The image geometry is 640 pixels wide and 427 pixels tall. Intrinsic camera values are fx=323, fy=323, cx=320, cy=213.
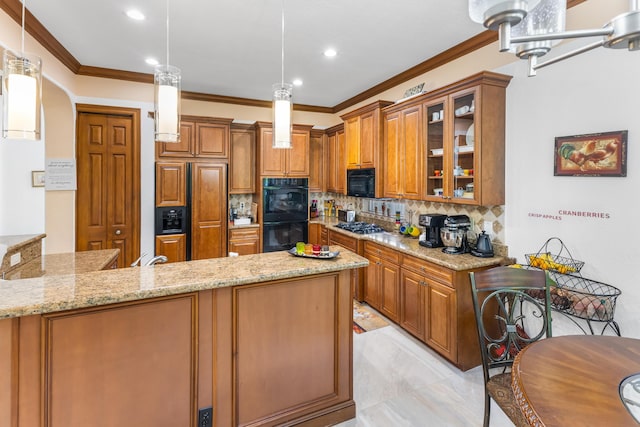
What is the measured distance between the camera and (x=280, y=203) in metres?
4.94

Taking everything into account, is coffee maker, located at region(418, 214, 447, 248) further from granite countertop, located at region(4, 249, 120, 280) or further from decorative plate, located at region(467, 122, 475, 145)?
granite countertop, located at region(4, 249, 120, 280)

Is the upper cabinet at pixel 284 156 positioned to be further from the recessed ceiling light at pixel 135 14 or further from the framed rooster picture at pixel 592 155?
the framed rooster picture at pixel 592 155

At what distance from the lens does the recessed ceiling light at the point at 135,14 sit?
8.70 feet

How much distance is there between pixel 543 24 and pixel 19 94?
222 centimetres

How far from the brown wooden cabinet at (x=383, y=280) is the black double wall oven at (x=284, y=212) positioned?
1428 millimetres

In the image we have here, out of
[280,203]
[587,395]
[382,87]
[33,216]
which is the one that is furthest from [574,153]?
[33,216]

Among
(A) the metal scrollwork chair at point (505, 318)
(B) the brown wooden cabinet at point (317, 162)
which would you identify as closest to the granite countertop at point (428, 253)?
(A) the metal scrollwork chair at point (505, 318)

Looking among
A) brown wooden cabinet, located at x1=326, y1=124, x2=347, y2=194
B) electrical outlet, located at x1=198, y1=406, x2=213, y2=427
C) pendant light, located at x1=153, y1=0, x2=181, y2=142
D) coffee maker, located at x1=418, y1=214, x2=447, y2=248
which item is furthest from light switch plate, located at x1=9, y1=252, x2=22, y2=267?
brown wooden cabinet, located at x1=326, y1=124, x2=347, y2=194

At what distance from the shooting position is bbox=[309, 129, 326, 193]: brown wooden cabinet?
564cm

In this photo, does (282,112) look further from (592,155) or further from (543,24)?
(592,155)

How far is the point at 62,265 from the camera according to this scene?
2.53m

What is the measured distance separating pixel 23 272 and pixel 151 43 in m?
2.39

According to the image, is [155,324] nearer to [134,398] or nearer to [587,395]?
[134,398]

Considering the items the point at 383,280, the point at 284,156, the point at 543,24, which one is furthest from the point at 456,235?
the point at 284,156
